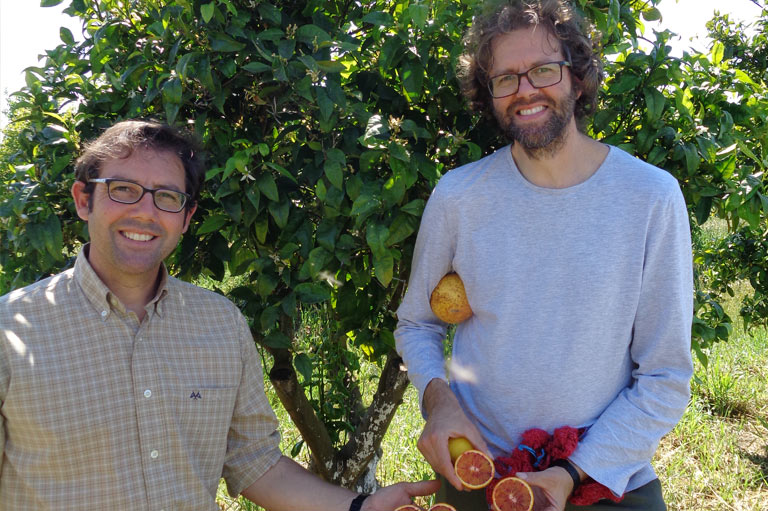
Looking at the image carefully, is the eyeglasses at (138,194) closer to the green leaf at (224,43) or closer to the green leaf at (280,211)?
the green leaf at (280,211)

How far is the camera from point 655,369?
5.05ft

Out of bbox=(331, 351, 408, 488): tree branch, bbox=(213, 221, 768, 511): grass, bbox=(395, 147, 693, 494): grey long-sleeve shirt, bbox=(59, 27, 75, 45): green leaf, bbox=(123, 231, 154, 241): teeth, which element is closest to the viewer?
bbox=(395, 147, 693, 494): grey long-sleeve shirt

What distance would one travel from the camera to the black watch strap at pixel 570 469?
1.50m

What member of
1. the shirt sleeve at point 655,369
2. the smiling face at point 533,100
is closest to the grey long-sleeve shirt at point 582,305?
the shirt sleeve at point 655,369

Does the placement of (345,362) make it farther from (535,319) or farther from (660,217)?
(660,217)

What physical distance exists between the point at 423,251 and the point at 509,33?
603 mm

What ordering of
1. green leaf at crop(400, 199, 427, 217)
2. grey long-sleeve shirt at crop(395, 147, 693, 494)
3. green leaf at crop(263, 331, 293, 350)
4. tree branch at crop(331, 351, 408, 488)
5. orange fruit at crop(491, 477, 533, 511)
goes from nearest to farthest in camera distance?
1. orange fruit at crop(491, 477, 533, 511)
2. grey long-sleeve shirt at crop(395, 147, 693, 494)
3. green leaf at crop(400, 199, 427, 217)
4. green leaf at crop(263, 331, 293, 350)
5. tree branch at crop(331, 351, 408, 488)

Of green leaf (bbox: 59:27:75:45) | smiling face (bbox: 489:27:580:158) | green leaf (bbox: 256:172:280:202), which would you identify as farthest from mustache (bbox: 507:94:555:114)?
green leaf (bbox: 59:27:75:45)

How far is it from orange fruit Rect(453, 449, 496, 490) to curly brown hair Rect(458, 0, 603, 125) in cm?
96

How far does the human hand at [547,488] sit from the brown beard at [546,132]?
29.7 inches

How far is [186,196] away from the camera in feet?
5.64

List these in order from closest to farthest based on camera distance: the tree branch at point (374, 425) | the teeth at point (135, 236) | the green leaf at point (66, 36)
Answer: the teeth at point (135, 236) → the green leaf at point (66, 36) → the tree branch at point (374, 425)

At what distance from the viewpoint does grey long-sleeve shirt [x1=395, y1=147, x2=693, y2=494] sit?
1521 millimetres

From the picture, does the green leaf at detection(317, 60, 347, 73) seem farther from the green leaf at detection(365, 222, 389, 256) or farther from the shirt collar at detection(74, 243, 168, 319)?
the shirt collar at detection(74, 243, 168, 319)
